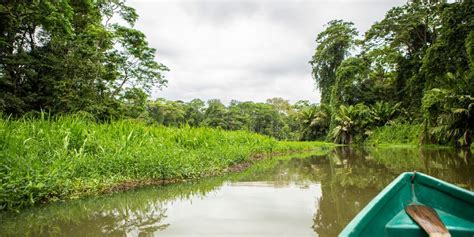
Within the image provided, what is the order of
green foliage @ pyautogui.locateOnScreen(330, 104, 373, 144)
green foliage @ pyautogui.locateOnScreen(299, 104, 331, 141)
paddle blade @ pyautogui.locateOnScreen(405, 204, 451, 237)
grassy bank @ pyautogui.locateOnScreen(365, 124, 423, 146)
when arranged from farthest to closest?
green foliage @ pyautogui.locateOnScreen(299, 104, 331, 141) → green foliage @ pyautogui.locateOnScreen(330, 104, 373, 144) → grassy bank @ pyautogui.locateOnScreen(365, 124, 423, 146) → paddle blade @ pyautogui.locateOnScreen(405, 204, 451, 237)

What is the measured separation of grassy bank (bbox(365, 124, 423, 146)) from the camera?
19719mm

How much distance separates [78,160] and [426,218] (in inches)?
157

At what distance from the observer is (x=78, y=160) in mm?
4227

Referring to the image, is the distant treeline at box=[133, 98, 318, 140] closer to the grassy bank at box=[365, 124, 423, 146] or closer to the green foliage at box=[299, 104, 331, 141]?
the green foliage at box=[299, 104, 331, 141]

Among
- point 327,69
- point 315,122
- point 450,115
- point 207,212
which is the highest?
point 327,69

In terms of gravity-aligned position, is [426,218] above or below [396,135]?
below

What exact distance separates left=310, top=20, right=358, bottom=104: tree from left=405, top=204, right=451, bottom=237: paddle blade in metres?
28.6

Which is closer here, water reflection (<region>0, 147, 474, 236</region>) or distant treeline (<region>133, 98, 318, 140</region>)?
water reflection (<region>0, 147, 474, 236</region>)

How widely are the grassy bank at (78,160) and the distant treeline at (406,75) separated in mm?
11798

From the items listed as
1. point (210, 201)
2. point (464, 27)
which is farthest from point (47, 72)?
point (464, 27)

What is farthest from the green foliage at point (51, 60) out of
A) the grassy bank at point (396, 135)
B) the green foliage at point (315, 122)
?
the green foliage at point (315, 122)

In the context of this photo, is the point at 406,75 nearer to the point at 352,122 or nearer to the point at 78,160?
the point at 352,122

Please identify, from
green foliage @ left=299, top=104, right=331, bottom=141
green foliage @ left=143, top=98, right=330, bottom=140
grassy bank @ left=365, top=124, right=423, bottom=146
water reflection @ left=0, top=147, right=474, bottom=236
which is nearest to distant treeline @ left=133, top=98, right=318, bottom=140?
green foliage @ left=143, top=98, right=330, bottom=140

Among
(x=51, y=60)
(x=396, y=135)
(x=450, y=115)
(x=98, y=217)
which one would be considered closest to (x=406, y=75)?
(x=396, y=135)
